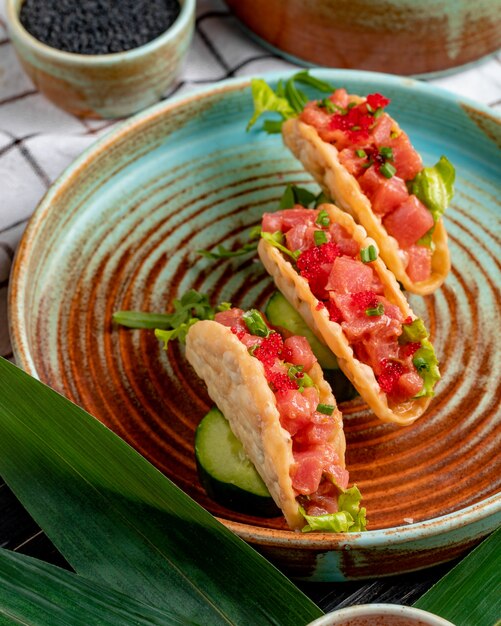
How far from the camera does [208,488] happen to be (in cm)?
382

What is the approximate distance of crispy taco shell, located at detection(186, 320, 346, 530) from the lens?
11.8 ft

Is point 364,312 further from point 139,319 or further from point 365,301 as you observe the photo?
point 139,319

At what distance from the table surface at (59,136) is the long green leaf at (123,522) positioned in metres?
0.60

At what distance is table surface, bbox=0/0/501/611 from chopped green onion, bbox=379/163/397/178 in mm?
1652

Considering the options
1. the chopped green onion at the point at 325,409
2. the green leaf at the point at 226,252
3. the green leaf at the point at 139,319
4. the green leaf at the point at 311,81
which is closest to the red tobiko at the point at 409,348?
the chopped green onion at the point at 325,409

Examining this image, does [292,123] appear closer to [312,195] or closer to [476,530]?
[312,195]

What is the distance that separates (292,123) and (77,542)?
8.21ft

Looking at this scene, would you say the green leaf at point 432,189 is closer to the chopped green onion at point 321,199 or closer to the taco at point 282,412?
the chopped green onion at point 321,199

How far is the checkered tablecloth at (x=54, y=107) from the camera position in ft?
16.9

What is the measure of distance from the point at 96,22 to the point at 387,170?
2345 mm

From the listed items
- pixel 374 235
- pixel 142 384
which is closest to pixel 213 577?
pixel 142 384

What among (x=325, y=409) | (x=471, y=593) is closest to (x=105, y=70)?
(x=325, y=409)

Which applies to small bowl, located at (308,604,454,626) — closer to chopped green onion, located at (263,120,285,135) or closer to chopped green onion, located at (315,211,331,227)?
chopped green onion, located at (315,211,331,227)

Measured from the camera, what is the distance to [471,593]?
328 centimetres
